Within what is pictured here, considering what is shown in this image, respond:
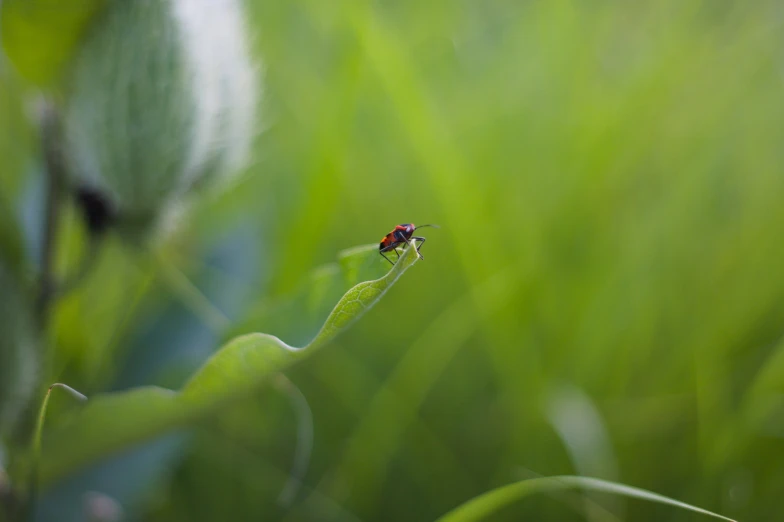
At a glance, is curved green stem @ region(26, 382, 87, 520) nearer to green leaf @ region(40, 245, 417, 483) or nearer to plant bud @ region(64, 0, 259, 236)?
green leaf @ region(40, 245, 417, 483)

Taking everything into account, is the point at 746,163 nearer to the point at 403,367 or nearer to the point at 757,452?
the point at 757,452

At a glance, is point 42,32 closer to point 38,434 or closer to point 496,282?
point 38,434

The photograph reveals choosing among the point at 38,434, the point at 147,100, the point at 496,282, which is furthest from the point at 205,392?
the point at 496,282

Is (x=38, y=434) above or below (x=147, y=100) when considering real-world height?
below

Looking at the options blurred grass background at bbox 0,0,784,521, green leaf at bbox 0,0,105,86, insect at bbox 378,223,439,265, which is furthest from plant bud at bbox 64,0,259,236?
insect at bbox 378,223,439,265

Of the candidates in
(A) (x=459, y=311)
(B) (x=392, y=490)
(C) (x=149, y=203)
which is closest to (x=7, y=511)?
(C) (x=149, y=203)

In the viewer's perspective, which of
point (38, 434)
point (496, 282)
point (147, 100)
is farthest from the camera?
point (496, 282)

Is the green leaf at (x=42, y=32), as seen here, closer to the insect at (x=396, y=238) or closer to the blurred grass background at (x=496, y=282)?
the blurred grass background at (x=496, y=282)
